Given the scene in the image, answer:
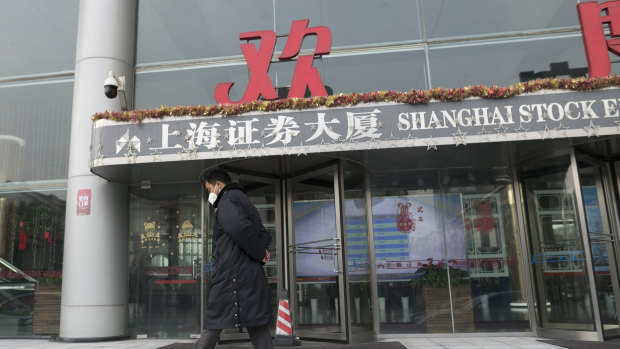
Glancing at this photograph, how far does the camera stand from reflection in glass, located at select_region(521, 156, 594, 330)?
652 centimetres

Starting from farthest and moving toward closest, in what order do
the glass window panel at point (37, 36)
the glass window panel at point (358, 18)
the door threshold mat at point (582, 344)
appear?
1. the glass window panel at point (37, 36)
2. the glass window panel at point (358, 18)
3. the door threshold mat at point (582, 344)

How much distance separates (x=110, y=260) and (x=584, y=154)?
700cm

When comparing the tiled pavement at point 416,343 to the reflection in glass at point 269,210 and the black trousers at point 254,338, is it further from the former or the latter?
the black trousers at point 254,338

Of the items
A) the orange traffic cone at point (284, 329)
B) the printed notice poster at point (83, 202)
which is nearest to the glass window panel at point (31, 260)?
the printed notice poster at point (83, 202)

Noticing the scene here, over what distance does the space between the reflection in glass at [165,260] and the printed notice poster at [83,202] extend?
2.25ft

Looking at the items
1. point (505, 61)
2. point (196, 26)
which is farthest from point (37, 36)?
point (505, 61)

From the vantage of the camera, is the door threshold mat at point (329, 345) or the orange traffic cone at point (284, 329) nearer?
the door threshold mat at point (329, 345)

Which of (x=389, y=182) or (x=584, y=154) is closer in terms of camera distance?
(x=584, y=154)

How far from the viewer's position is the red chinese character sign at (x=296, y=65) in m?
7.05

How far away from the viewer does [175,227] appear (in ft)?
26.3

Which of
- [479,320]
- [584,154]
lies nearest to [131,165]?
[479,320]

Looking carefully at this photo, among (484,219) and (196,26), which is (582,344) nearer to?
(484,219)

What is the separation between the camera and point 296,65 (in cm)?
724

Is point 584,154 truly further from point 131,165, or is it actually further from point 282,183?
point 131,165
